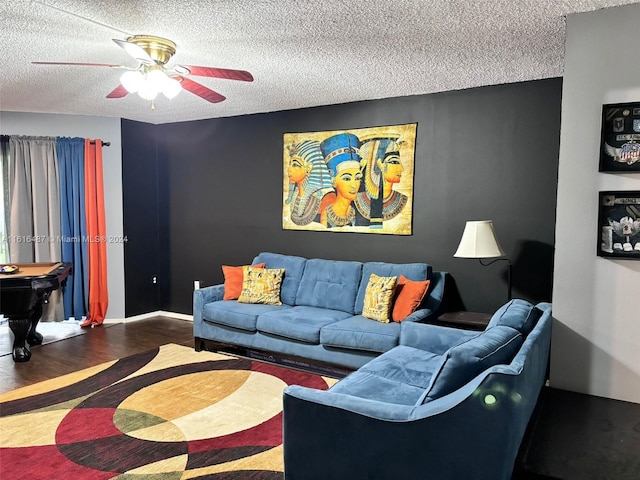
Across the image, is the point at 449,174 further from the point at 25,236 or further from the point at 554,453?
the point at 25,236

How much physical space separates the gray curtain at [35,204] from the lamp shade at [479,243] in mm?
4497

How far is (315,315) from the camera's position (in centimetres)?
440

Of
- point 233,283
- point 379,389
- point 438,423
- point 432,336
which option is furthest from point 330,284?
point 438,423

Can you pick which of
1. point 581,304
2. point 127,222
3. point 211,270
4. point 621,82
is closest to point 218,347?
point 211,270

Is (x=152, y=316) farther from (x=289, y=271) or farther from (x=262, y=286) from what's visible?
(x=289, y=271)

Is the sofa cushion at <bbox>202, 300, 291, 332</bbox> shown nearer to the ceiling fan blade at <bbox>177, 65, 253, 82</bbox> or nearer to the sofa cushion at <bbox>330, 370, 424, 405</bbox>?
the sofa cushion at <bbox>330, 370, 424, 405</bbox>

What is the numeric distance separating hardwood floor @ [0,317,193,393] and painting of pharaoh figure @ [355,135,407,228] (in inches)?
90.0

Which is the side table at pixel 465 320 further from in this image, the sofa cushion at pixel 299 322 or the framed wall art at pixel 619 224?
the framed wall art at pixel 619 224

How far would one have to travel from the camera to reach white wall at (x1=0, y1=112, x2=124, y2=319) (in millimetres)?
5602

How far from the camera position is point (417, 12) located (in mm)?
Result: 2666

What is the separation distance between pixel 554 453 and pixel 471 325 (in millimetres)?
1939

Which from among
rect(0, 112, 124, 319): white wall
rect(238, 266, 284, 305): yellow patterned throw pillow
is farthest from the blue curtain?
rect(238, 266, 284, 305): yellow patterned throw pillow

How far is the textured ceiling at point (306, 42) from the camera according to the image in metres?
2.61

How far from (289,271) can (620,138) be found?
3.24 metres
